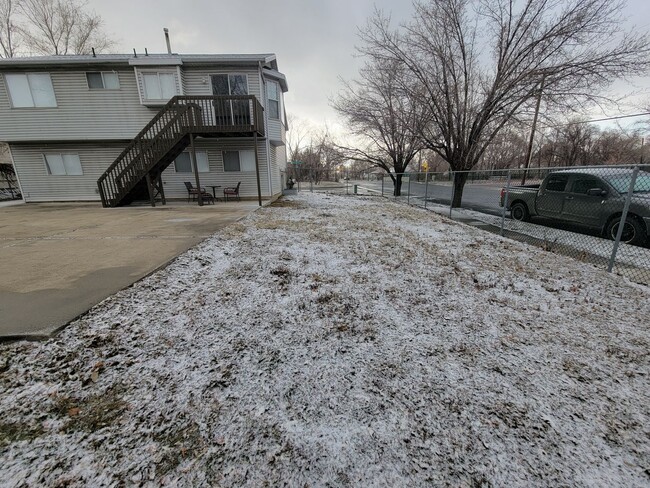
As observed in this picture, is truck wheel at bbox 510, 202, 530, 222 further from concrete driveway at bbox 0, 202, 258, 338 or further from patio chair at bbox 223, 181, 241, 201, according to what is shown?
patio chair at bbox 223, 181, 241, 201

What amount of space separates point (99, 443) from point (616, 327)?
4.22 meters

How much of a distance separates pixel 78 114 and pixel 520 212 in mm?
17240

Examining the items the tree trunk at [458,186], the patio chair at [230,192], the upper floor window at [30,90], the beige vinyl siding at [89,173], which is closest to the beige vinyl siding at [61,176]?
the beige vinyl siding at [89,173]

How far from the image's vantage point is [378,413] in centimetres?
171

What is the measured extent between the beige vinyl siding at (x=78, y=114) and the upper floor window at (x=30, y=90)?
0.22 metres

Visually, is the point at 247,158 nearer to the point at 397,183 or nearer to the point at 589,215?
the point at 397,183

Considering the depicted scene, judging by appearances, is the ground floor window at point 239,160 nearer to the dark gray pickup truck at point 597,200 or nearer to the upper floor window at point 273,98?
the upper floor window at point 273,98

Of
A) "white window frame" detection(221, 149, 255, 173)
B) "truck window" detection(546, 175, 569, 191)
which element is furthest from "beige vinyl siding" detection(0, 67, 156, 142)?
"truck window" detection(546, 175, 569, 191)

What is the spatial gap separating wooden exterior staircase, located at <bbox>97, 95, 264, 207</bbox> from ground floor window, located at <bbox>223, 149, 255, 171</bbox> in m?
1.93

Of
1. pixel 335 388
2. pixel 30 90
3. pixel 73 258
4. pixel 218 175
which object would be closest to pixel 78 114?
pixel 30 90

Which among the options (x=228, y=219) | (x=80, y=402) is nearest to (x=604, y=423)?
(x=80, y=402)

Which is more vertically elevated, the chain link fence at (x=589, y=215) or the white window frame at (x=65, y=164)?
the white window frame at (x=65, y=164)

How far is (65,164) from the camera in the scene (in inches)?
489

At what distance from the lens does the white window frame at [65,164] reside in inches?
486
